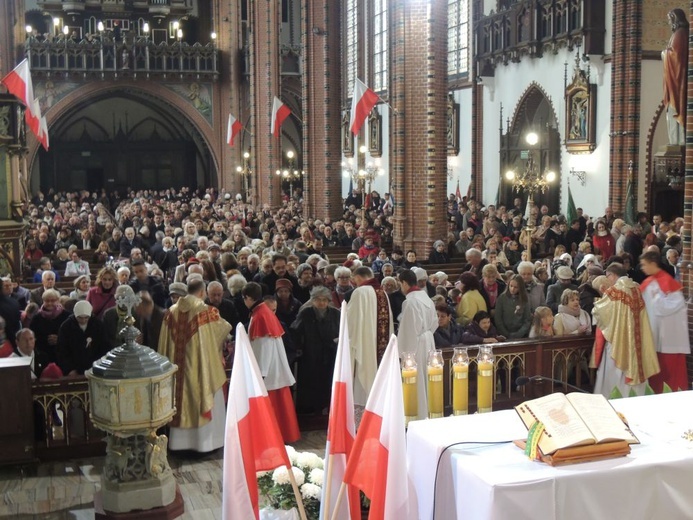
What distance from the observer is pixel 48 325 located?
8.93 metres

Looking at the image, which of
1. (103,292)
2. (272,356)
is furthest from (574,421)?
(103,292)

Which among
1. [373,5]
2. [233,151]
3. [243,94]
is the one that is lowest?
[233,151]

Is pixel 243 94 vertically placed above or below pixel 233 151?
above

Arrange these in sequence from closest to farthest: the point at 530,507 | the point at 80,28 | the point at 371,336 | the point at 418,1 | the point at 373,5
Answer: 1. the point at 530,507
2. the point at 371,336
3. the point at 418,1
4. the point at 373,5
5. the point at 80,28

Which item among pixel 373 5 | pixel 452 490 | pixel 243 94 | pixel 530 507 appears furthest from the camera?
pixel 243 94

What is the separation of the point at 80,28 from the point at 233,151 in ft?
29.7

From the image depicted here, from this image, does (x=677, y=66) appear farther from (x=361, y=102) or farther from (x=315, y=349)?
(x=361, y=102)

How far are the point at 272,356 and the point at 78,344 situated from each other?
184 centimetres

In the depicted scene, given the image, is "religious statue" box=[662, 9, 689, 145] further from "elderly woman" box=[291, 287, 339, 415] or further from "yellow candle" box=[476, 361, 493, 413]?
"yellow candle" box=[476, 361, 493, 413]

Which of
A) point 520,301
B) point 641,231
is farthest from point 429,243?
point 520,301

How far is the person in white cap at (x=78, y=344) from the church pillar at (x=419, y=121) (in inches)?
366

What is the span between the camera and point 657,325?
856 cm

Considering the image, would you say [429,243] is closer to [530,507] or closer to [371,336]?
[371,336]

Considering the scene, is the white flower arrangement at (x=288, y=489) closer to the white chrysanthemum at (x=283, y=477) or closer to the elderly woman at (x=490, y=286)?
the white chrysanthemum at (x=283, y=477)
